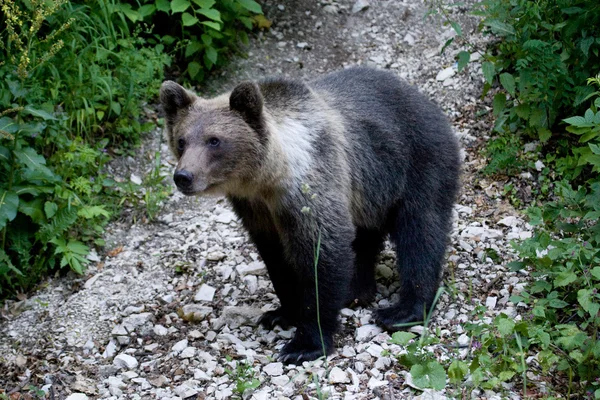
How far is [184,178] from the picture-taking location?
5531 millimetres

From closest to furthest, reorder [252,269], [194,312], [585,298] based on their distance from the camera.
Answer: [585,298]
[194,312]
[252,269]

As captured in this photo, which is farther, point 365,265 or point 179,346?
point 365,265

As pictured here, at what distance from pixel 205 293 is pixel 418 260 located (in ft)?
6.82

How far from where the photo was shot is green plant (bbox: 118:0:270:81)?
9.05 m

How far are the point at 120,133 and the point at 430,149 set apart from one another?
400 centimetres

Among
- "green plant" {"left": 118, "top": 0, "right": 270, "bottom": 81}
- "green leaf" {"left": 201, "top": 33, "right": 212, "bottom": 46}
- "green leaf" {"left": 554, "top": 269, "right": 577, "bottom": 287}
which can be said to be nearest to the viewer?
"green leaf" {"left": 554, "top": 269, "right": 577, "bottom": 287}

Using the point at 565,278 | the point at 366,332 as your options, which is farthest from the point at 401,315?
the point at 565,278

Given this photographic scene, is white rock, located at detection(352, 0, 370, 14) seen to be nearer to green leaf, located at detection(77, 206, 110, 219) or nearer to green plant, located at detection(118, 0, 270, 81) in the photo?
green plant, located at detection(118, 0, 270, 81)

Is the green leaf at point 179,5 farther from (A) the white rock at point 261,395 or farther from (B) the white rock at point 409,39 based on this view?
(A) the white rock at point 261,395

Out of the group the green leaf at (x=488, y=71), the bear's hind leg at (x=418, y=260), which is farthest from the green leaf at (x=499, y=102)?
the bear's hind leg at (x=418, y=260)

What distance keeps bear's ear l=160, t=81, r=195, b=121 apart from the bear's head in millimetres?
11

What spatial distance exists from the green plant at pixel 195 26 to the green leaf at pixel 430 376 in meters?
5.30

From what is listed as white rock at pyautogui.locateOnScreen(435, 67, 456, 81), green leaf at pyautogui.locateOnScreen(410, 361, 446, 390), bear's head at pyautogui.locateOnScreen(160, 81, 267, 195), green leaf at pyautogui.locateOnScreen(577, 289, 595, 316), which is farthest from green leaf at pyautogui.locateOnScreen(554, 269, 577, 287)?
white rock at pyautogui.locateOnScreen(435, 67, 456, 81)

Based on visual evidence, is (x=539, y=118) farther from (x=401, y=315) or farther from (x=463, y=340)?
(x=463, y=340)
